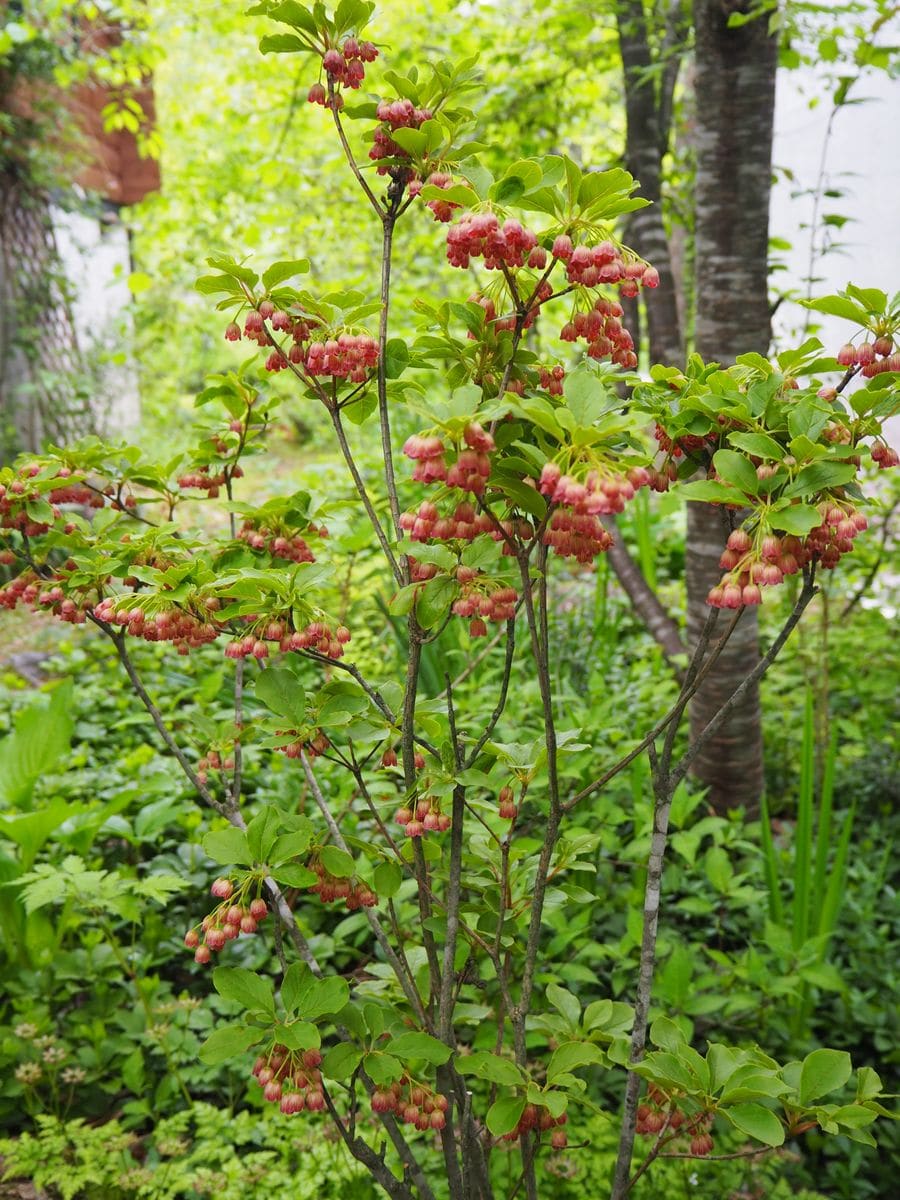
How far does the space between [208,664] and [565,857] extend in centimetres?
298

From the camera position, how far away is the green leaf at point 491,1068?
1.22 metres

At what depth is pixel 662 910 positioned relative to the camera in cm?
257

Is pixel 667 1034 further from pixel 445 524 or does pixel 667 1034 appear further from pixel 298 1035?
pixel 445 524

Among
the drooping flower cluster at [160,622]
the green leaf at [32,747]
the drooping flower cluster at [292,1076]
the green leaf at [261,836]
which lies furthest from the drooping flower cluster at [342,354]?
the green leaf at [32,747]

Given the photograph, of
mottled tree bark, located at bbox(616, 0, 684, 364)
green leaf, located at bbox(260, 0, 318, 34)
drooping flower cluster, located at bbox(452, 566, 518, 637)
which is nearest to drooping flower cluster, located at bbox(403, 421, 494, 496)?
drooping flower cluster, located at bbox(452, 566, 518, 637)

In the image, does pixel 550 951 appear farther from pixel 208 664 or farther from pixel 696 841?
pixel 208 664

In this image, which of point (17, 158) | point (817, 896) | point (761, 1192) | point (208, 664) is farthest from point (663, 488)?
point (17, 158)

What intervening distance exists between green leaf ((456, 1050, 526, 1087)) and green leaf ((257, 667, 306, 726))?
1.69 ft

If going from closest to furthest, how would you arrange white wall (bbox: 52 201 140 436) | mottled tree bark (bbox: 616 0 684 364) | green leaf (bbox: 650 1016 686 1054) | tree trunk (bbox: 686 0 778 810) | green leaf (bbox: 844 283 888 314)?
green leaf (bbox: 844 283 888 314) → green leaf (bbox: 650 1016 686 1054) → tree trunk (bbox: 686 0 778 810) → mottled tree bark (bbox: 616 0 684 364) → white wall (bbox: 52 201 140 436)

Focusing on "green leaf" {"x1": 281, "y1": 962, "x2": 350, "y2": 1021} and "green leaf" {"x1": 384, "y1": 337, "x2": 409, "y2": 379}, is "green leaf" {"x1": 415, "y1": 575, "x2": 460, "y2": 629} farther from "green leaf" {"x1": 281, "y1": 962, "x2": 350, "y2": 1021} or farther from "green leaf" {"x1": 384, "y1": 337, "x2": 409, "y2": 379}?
"green leaf" {"x1": 281, "y1": 962, "x2": 350, "y2": 1021}

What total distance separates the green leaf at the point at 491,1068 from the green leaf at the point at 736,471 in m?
0.82

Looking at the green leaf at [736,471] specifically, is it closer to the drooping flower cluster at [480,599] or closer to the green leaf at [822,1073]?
the drooping flower cluster at [480,599]

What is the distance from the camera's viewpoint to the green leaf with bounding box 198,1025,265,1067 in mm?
1182

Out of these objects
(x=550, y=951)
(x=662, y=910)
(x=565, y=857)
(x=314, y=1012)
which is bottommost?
(x=662, y=910)
